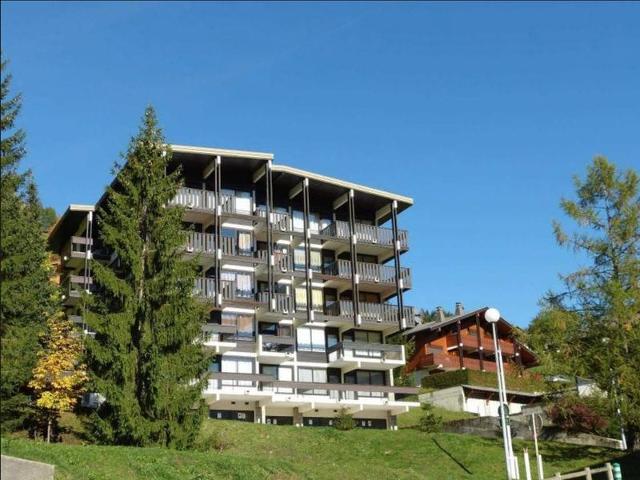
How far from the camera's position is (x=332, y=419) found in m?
51.8

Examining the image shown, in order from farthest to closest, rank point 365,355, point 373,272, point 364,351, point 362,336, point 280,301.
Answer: point 373,272, point 362,336, point 365,355, point 364,351, point 280,301

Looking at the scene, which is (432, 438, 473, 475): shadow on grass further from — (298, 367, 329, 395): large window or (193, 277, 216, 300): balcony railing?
(193, 277, 216, 300): balcony railing

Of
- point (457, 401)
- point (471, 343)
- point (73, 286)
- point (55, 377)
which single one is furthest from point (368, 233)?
point (55, 377)

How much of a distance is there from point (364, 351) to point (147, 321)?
76.3ft

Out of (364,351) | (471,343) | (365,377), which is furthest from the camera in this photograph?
(471,343)

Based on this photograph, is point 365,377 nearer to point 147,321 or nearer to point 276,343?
point 276,343

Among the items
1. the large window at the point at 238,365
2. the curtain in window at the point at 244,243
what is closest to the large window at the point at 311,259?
the curtain in window at the point at 244,243

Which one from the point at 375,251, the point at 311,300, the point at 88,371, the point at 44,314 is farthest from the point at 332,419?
the point at 88,371

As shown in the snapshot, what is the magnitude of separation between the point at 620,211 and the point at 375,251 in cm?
2053

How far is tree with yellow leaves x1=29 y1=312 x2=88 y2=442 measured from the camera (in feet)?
119

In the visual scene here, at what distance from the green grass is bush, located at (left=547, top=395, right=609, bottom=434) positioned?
1.49m

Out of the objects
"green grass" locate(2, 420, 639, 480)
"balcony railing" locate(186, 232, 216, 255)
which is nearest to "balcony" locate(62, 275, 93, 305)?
"balcony railing" locate(186, 232, 216, 255)

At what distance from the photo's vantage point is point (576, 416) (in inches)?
1706

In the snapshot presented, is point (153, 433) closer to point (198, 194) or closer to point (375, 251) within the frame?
point (198, 194)
